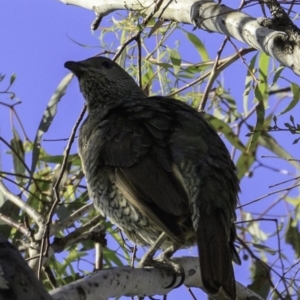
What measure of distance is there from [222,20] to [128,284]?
3.40 ft

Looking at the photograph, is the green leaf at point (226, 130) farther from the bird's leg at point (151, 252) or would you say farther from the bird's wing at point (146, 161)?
the bird's leg at point (151, 252)

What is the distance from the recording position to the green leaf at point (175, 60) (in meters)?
4.27

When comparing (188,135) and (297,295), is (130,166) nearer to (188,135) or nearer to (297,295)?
(188,135)

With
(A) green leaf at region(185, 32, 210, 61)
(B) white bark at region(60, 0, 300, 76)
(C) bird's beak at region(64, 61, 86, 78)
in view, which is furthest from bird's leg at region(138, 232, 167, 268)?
(A) green leaf at region(185, 32, 210, 61)

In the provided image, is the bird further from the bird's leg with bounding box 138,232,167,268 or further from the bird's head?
the bird's head

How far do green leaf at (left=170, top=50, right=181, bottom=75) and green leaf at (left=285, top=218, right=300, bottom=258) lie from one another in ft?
3.54

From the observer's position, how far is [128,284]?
3.00 meters

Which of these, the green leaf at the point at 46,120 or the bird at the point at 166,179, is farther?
the green leaf at the point at 46,120

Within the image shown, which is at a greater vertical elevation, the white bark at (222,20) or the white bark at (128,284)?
the white bark at (222,20)

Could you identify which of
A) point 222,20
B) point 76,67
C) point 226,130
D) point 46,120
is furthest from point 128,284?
point 226,130

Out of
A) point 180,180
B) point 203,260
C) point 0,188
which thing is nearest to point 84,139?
point 0,188

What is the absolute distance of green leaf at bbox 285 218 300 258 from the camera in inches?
180

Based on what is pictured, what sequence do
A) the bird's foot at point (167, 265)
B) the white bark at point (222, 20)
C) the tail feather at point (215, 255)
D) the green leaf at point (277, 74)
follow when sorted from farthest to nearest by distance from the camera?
1. the green leaf at point (277, 74)
2. the bird's foot at point (167, 265)
3. the tail feather at point (215, 255)
4. the white bark at point (222, 20)

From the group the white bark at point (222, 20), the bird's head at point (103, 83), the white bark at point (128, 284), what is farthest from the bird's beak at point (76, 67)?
the white bark at point (128, 284)
